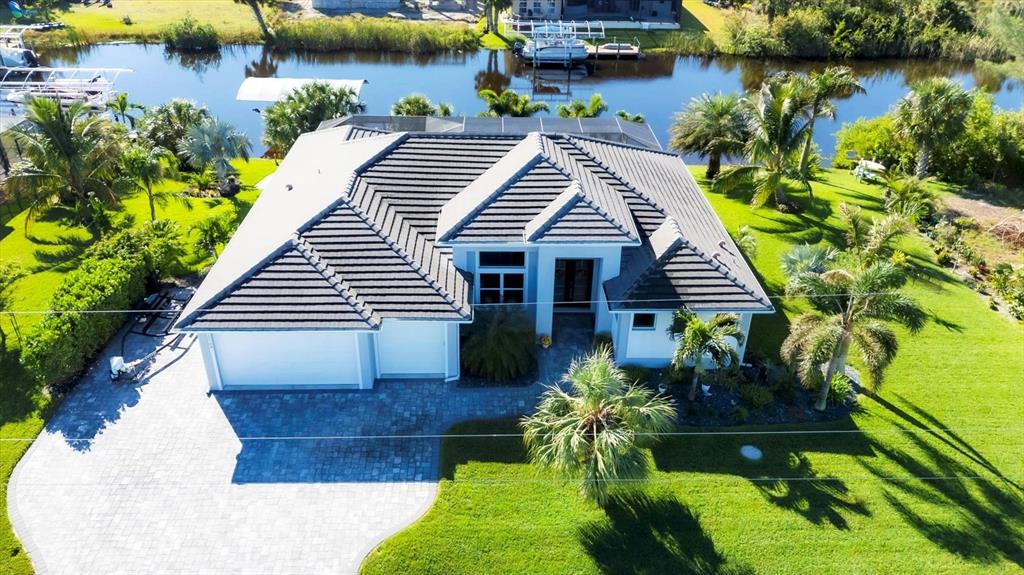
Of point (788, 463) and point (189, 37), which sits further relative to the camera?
point (189, 37)

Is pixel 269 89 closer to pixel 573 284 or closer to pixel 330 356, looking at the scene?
pixel 330 356

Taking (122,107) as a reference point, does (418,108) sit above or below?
above

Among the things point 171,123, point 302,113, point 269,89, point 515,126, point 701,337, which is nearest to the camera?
point 701,337

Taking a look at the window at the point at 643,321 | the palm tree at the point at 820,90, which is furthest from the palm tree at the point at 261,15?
the window at the point at 643,321

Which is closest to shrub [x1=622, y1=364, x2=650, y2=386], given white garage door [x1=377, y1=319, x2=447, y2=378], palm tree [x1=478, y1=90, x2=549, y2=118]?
white garage door [x1=377, y1=319, x2=447, y2=378]

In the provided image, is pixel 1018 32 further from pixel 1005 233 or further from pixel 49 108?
pixel 49 108

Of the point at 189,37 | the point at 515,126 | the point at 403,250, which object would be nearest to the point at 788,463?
the point at 403,250

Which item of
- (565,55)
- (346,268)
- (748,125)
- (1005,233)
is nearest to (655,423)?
(346,268)
